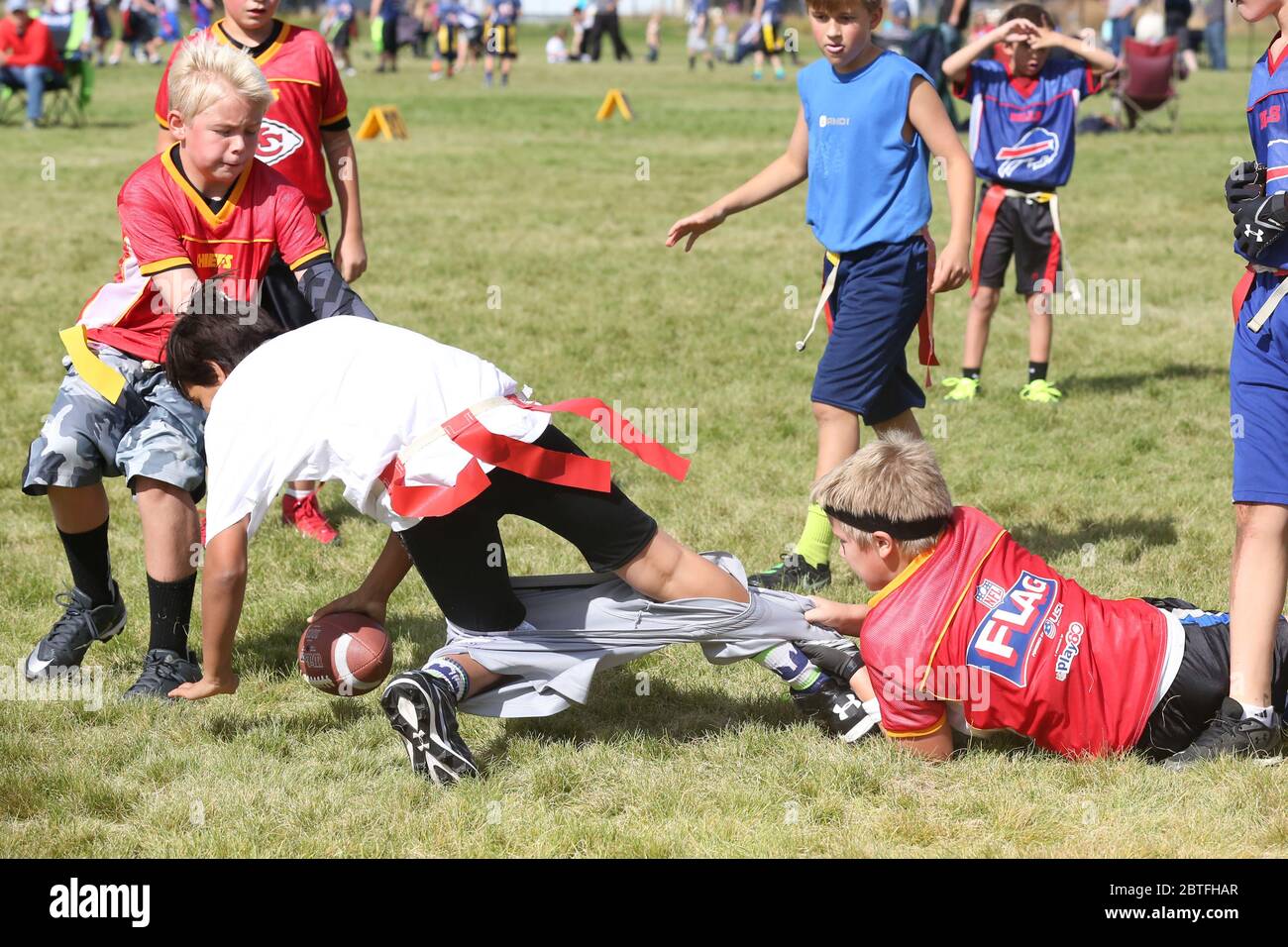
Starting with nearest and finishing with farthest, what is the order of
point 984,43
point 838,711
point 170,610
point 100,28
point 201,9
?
point 838,711 < point 170,610 < point 984,43 < point 201,9 < point 100,28

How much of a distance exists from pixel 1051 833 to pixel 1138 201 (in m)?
12.2

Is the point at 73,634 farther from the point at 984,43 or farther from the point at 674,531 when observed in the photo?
the point at 984,43

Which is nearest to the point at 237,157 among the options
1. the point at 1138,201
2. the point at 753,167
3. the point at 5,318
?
the point at 5,318

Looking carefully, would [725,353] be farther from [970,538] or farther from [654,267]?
[970,538]

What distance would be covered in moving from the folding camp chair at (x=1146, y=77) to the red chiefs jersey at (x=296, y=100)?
1728cm

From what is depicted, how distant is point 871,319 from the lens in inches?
209

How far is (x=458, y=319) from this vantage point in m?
10.1

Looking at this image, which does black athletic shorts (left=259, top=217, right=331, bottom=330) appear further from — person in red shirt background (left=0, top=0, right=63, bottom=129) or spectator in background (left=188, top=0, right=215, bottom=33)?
spectator in background (left=188, top=0, right=215, bottom=33)

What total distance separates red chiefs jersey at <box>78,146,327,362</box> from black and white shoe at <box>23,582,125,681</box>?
0.89m

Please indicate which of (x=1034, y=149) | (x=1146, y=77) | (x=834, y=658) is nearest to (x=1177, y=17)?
(x=1146, y=77)

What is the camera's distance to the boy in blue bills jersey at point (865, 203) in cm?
516

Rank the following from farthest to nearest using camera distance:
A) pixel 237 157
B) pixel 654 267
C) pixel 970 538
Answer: pixel 654 267, pixel 237 157, pixel 970 538

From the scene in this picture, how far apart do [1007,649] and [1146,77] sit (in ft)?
62.4

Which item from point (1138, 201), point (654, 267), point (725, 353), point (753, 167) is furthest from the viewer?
point (753, 167)
